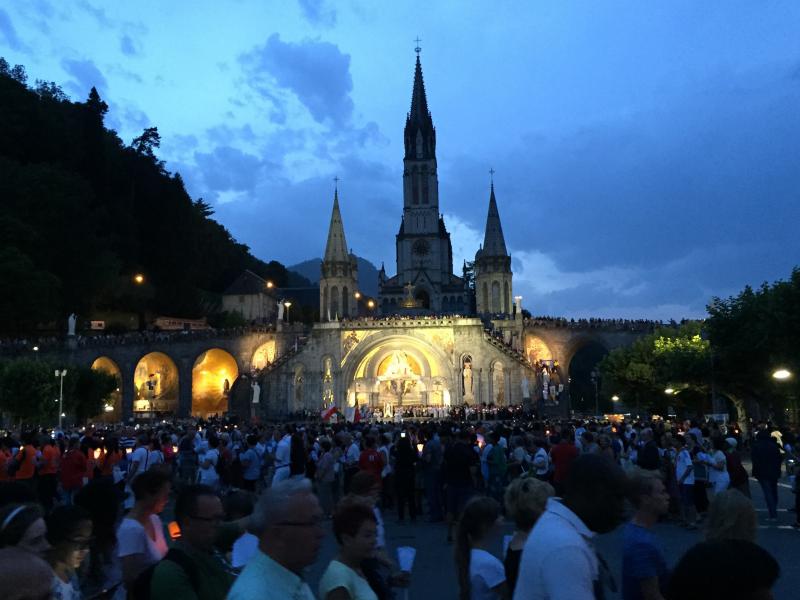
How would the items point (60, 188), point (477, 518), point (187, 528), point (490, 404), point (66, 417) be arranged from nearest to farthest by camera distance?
point (187, 528), point (477, 518), point (66, 417), point (490, 404), point (60, 188)

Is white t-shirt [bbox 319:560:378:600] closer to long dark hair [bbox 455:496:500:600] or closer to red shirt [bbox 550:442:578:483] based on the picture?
long dark hair [bbox 455:496:500:600]

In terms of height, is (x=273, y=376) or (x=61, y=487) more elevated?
(x=273, y=376)

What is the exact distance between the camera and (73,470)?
44.9 ft

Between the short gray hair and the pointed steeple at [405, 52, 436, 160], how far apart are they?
80.4 m

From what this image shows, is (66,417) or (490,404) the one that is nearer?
(66,417)

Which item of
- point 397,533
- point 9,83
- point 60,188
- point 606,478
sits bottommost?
point 397,533

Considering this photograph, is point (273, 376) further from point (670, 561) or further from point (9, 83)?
point (670, 561)

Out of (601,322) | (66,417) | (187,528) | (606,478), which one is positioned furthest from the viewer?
(601,322)

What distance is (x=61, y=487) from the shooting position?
14578mm

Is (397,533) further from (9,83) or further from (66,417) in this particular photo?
(9,83)

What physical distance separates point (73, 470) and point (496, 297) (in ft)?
166

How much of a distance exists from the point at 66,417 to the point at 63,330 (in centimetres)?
1419

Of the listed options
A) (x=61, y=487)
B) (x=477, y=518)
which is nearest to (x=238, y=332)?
(x=61, y=487)

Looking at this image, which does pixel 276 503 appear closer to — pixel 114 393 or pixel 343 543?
pixel 343 543
